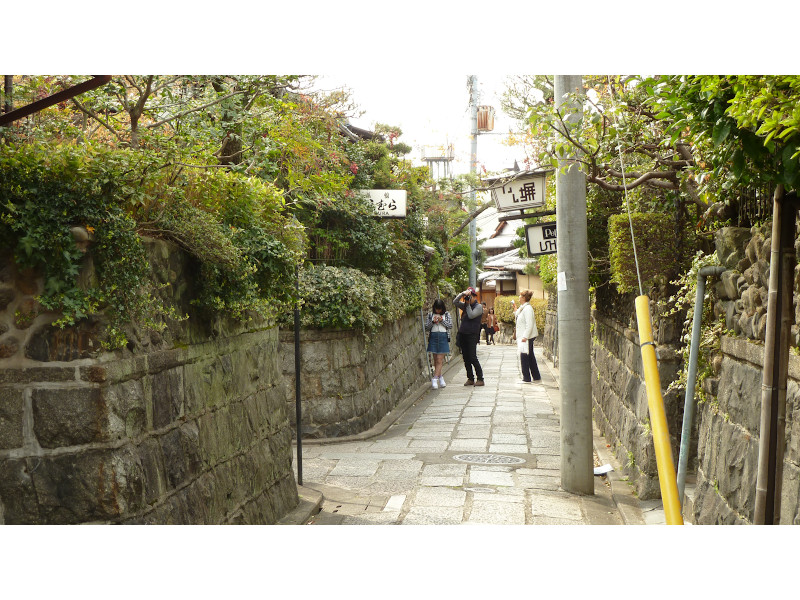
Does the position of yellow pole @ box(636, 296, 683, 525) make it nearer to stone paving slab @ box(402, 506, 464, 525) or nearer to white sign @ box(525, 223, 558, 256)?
stone paving slab @ box(402, 506, 464, 525)

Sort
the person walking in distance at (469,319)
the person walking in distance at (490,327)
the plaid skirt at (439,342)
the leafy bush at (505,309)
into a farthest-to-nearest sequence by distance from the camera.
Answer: the leafy bush at (505,309) → the person walking in distance at (490,327) → the plaid skirt at (439,342) → the person walking in distance at (469,319)

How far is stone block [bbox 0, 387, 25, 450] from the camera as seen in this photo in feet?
10.2

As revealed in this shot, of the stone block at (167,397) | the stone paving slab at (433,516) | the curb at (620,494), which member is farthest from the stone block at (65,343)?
the curb at (620,494)

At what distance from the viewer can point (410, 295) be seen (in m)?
13.6

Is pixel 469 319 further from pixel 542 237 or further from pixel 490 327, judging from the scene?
pixel 490 327

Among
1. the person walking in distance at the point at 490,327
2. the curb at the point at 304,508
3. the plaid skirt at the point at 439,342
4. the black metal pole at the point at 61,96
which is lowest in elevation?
the person walking in distance at the point at 490,327

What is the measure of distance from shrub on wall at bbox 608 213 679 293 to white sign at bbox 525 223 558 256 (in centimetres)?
254

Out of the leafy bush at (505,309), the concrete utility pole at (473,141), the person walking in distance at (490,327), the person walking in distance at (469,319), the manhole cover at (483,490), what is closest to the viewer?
the manhole cover at (483,490)

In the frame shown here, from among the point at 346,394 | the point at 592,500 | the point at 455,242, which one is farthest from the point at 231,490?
the point at 455,242

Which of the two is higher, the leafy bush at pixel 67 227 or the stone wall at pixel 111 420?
the leafy bush at pixel 67 227

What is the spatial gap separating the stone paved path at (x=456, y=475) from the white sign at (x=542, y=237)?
2.31 metres

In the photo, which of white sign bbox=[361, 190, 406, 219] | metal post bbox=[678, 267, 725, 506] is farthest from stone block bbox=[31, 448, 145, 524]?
white sign bbox=[361, 190, 406, 219]

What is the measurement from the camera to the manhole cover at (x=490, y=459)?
305 inches

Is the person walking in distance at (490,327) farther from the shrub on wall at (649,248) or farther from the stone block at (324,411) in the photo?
the shrub on wall at (649,248)
